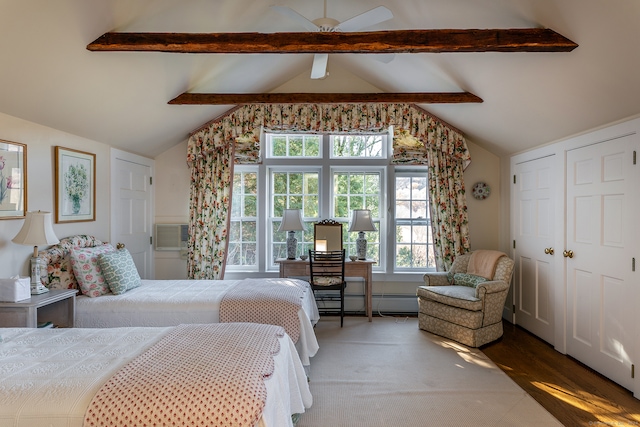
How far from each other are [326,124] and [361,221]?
4.38ft

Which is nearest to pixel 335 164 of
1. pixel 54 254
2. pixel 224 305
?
pixel 224 305

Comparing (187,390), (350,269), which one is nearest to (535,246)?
(350,269)

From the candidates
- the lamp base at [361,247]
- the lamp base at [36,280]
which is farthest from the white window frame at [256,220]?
the lamp base at [36,280]

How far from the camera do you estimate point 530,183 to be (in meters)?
4.40

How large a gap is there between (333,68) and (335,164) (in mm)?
1266

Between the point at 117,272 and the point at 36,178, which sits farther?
the point at 117,272

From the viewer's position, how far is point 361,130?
5.03m

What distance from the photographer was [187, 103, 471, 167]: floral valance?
495 cm

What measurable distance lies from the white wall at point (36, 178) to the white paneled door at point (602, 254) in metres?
4.75

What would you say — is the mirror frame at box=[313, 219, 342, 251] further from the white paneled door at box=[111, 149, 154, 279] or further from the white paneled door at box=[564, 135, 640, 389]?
the white paneled door at box=[564, 135, 640, 389]

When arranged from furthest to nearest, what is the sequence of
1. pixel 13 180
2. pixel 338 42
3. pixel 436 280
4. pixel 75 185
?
pixel 436 280 → pixel 75 185 → pixel 13 180 → pixel 338 42

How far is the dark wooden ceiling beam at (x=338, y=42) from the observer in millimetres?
2682

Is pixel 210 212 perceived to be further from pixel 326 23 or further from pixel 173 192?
pixel 326 23

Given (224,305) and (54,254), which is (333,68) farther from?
(54,254)
